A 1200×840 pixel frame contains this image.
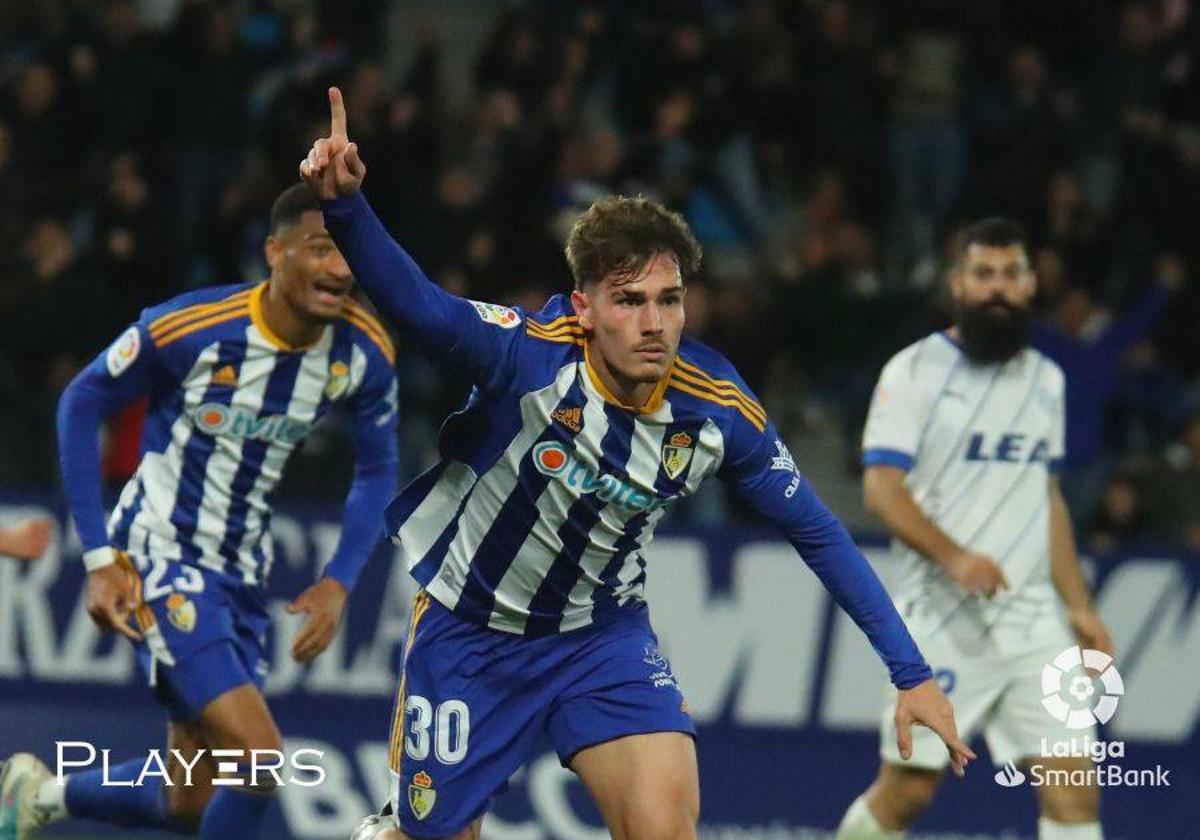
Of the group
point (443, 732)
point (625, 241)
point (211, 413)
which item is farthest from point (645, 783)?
point (211, 413)

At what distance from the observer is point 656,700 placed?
19.0ft

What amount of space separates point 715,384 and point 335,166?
1.32 meters

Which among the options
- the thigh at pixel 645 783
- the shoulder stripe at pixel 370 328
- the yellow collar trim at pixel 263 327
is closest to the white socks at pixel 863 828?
the thigh at pixel 645 783

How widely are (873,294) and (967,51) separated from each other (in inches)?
104

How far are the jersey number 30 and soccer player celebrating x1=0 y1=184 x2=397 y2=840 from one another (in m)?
0.88

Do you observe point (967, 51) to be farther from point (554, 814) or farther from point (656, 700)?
point (656, 700)

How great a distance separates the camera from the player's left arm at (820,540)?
5.56m

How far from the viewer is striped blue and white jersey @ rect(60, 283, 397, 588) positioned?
673 cm

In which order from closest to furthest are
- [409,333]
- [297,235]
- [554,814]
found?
[409,333], [297,235], [554,814]

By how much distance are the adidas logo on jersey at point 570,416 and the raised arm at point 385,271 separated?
0.82 ft

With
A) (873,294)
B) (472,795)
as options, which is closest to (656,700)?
(472,795)

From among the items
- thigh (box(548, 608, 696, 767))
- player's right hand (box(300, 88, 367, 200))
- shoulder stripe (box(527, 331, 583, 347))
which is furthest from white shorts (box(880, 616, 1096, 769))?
player's right hand (box(300, 88, 367, 200))

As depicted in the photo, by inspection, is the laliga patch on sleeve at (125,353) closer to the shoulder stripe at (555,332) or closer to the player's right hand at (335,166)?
the shoulder stripe at (555,332)

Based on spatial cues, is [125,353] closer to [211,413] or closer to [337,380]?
[211,413]
